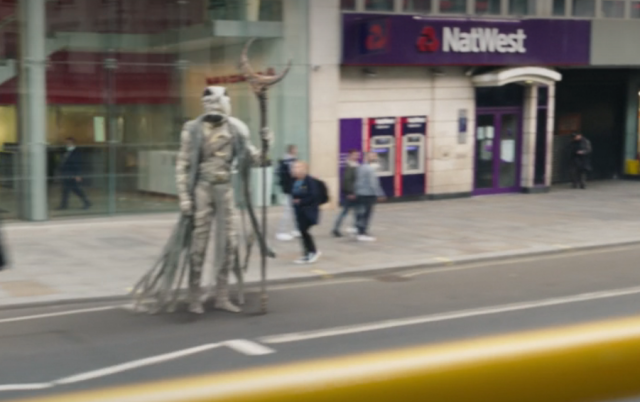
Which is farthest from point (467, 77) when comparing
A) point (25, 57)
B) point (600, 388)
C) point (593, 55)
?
point (600, 388)

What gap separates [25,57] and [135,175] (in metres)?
3.03

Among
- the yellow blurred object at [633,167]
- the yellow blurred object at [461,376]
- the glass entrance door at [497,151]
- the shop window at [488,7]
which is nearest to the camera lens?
the yellow blurred object at [461,376]

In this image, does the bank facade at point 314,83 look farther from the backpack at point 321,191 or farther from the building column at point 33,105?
the backpack at point 321,191

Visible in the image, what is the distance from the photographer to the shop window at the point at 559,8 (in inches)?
941

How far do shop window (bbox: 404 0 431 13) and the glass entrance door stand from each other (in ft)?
9.82

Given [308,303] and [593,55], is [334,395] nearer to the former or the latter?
[308,303]

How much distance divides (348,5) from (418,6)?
1903 mm

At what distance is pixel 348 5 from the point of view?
67.8ft

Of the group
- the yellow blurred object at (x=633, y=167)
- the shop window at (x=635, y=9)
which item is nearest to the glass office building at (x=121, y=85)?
the shop window at (x=635, y=9)

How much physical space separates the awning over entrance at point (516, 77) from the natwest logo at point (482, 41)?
536 mm

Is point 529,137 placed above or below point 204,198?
above

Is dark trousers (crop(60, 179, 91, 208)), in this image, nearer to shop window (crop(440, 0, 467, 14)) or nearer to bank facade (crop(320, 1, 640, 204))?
bank facade (crop(320, 1, 640, 204))

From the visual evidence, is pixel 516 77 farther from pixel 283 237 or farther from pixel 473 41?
pixel 283 237

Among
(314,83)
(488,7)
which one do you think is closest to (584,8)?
(488,7)
